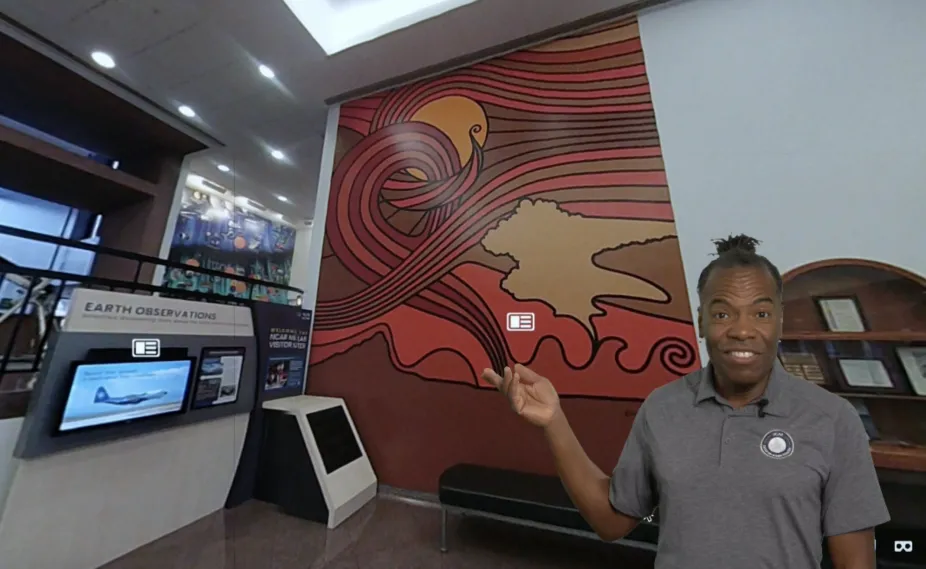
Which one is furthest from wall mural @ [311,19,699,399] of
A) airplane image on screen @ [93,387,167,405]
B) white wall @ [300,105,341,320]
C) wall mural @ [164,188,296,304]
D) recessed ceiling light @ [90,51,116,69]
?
recessed ceiling light @ [90,51,116,69]

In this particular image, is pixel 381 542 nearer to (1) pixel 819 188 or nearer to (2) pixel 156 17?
(1) pixel 819 188

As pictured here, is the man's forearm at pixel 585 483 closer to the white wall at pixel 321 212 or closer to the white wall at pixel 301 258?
the white wall at pixel 321 212

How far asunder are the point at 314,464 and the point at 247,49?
370 centimetres

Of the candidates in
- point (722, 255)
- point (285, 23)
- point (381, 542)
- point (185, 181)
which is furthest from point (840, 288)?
point (185, 181)

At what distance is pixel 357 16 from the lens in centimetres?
334

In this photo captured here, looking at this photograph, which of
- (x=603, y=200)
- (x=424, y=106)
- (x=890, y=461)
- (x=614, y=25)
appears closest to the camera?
(x=890, y=461)

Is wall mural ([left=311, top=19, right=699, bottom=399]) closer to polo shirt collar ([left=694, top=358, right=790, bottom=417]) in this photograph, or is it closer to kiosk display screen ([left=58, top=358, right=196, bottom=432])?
kiosk display screen ([left=58, top=358, right=196, bottom=432])

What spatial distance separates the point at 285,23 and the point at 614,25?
9.19 ft

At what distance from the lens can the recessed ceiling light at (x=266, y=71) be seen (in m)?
3.51

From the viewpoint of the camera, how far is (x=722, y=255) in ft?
2.92

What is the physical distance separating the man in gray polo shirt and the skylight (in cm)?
327

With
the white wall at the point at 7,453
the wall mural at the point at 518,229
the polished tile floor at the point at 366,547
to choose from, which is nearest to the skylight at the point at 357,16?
the wall mural at the point at 518,229

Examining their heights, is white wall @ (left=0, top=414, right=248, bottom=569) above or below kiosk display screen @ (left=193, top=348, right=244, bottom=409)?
below

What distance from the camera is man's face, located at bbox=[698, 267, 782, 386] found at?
0.76 meters
